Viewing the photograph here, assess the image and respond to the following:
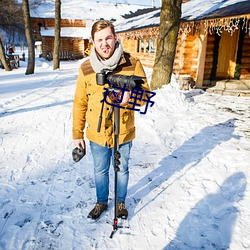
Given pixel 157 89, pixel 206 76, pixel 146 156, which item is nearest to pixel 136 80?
pixel 146 156

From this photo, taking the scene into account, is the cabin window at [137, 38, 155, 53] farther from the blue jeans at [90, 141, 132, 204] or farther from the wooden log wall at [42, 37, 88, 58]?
the wooden log wall at [42, 37, 88, 58]

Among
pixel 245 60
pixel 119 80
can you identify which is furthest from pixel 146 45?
pixel 119 80

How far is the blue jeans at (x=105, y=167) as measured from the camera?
86.2 inches

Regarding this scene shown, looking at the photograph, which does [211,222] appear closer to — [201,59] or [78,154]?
[78,154]

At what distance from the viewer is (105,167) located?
89.7 inches

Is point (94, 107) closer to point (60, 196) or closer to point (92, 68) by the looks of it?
point (92, 68)

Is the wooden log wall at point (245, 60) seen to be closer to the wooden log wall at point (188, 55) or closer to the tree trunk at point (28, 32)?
the wooden log wall at point (188, 55)

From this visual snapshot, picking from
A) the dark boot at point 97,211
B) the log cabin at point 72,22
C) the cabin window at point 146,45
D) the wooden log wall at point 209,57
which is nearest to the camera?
the dark boot at point 97,211

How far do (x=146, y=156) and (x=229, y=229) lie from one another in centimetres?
177

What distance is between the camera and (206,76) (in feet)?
35.1

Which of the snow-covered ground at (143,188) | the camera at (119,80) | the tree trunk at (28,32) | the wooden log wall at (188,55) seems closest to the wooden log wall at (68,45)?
the tree trunk at (28,32)

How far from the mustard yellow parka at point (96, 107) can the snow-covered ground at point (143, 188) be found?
0.95m

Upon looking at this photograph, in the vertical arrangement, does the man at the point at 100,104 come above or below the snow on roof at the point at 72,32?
below

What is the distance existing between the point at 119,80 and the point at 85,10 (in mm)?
36699
